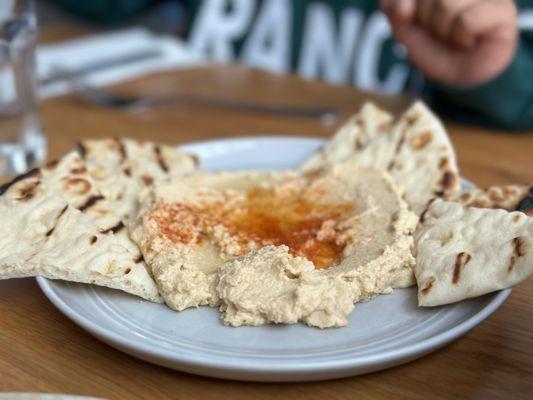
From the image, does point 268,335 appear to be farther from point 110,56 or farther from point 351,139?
point 110,56

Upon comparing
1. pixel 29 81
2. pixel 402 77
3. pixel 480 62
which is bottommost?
pixel 402 77

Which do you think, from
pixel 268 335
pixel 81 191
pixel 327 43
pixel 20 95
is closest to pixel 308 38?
pixel 327 43

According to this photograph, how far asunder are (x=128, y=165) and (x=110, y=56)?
64.4 inches

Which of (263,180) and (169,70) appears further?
(169,70)

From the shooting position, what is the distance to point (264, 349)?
3.37 feet

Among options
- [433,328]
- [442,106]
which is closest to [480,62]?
[442,106]

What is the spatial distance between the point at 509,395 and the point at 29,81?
1.67 m

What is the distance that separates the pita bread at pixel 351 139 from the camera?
1714mm

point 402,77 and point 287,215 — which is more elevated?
point 287,215

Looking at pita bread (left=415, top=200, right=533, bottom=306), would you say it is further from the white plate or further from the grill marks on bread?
the grill marks on bread

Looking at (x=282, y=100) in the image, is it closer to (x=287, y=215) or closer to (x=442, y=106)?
(x=442, y=106)

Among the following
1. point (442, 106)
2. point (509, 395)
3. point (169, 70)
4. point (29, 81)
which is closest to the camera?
point (509, 395)

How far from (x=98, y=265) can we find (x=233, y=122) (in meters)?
1.31

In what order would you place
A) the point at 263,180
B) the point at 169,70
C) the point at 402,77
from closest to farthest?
the point at 263,180
the point at 169,70
the point at 402,77
